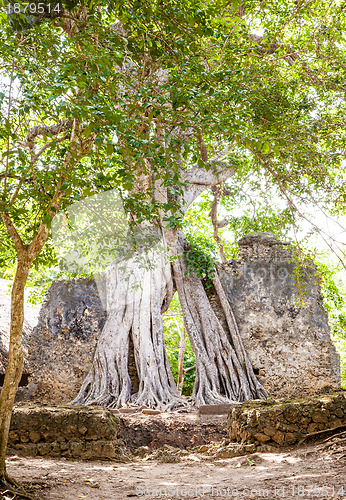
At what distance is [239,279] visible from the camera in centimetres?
766

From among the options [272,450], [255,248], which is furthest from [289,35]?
[272,450]

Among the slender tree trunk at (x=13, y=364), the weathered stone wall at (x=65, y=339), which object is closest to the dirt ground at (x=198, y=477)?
→ the slender tree trunk at (x=13, y=364)

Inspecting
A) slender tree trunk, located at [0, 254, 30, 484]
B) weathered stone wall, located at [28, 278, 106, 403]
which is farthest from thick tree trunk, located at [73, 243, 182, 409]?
slender tree trunk, located at [0, 254, 30, 484]

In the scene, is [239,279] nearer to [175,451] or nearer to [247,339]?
[247,339]

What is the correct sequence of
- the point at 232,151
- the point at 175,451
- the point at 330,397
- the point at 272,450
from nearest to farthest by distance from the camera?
the point at 272,450
the point at 330,397
the point at 175,451
the point at 232,151

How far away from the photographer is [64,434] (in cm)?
396

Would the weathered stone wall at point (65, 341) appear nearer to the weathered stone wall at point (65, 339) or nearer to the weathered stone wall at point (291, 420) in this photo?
the weathered stone wall at point (65, 339)

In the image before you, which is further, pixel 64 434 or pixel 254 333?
pixel 254 333

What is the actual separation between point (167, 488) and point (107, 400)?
3068 mm

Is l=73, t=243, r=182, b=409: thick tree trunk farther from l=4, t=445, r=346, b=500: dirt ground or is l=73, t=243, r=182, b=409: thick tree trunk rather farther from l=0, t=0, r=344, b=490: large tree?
l=4, t=445, r=346, b=500: dirt ground

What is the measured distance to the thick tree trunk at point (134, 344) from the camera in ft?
19.2

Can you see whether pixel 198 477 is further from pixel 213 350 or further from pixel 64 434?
pixel 213 350

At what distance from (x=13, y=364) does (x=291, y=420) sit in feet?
8.68

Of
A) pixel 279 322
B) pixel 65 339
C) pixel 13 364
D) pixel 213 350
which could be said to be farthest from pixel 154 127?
pixel 279 322
